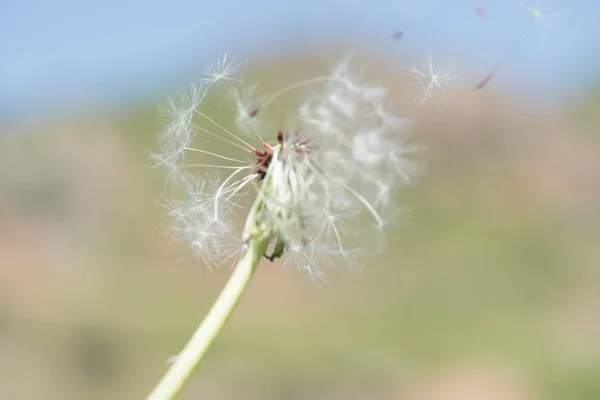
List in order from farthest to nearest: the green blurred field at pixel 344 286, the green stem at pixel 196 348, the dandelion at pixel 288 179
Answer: the green blurred field at pixel 344 286 < the dandelion at pixel 288 179 < the green stem at pixel 196 348

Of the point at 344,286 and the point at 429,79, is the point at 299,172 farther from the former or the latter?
the point at 344,286

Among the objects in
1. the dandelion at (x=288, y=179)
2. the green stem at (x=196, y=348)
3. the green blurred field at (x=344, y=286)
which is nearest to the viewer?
the green stem at (x=196, y=348)

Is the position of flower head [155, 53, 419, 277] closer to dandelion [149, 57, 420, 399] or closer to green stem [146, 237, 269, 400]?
dandelion [149, 57, 420, 399]

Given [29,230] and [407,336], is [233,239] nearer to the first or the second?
[407,336]

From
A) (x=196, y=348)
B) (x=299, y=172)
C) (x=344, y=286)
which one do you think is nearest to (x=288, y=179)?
(x=299, y=172)

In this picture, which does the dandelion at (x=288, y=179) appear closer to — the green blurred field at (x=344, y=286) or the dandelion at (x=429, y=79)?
the dandelion at (x=429, y=79)

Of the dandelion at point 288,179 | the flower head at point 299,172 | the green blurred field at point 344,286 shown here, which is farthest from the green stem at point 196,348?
the green blurred field at point 344,286
